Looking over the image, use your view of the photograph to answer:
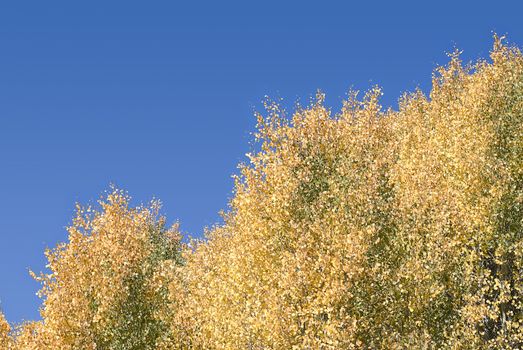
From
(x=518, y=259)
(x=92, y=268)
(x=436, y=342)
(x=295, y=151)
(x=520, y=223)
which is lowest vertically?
(x=436, y=342)

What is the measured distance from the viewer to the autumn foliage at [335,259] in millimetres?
35594

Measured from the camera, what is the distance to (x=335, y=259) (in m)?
35.0

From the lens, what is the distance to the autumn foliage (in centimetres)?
3559

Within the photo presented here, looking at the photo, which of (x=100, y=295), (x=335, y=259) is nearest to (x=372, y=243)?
(x=335, y=259)

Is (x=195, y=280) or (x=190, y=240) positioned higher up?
(x=190, y=240)

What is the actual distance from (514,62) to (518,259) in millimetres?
26348

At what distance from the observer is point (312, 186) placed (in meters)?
45.4

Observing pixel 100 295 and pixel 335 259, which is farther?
pixel 100 295

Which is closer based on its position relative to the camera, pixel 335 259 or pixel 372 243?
pixel 335 259

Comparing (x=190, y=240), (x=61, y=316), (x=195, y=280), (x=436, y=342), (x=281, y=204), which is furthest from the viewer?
(x=190, y=240)

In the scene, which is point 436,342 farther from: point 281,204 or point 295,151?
point 295,151

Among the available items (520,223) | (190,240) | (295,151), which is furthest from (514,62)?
(190,240)

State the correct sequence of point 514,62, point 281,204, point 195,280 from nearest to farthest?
point 281,204, point 195,280, point 514,62

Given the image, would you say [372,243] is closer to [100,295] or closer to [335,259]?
[335,259]
